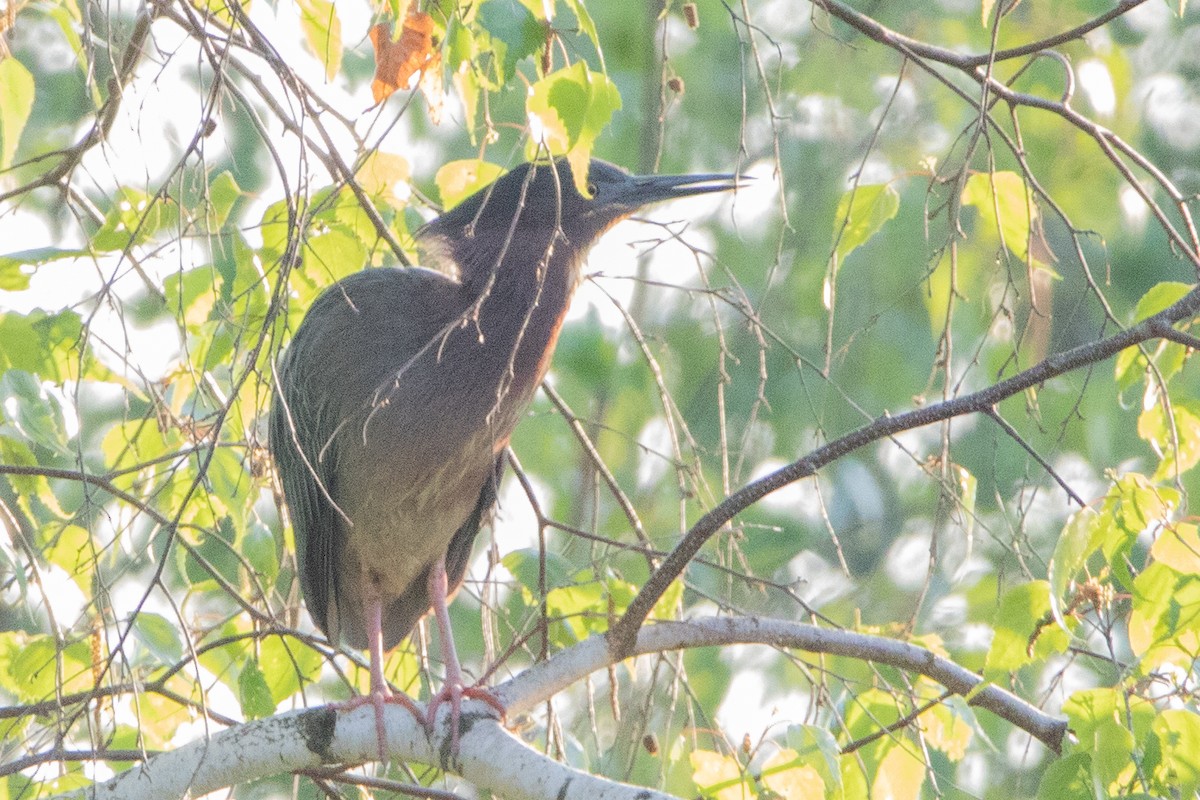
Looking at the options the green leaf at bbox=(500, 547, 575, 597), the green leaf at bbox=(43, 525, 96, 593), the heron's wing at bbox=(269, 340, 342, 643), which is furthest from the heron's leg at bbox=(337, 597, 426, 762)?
the green leaf at bbox=(43, 525, 96, 593)

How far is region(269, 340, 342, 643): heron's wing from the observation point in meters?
3.81

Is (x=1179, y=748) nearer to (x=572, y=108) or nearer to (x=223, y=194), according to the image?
(x=572, y=108)

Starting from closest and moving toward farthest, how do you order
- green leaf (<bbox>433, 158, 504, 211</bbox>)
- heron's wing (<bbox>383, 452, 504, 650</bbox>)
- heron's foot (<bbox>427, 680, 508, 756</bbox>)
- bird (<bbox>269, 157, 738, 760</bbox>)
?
heron's foot (<bbox>427, 680, 508, 756</bbox>), green leaf (<bbox>433, 158, 504, 211</bbox>), bird (<bbox>269, 157, 738, 760</bbox>), heron's wing (<bbox>383, 452, 504, 650</bbox>)

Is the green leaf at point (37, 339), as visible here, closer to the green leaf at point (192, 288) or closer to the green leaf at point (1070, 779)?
the green leaf at point (192, 288)

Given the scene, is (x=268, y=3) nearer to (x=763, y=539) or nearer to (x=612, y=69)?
(x=612, y=69)

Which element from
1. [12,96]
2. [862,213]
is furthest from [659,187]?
[12,96]

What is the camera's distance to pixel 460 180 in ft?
10.6

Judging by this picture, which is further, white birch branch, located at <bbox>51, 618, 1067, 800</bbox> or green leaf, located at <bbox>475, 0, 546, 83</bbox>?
white birch branch, located at <bbox>51, 618, 1067, 800</bbox>

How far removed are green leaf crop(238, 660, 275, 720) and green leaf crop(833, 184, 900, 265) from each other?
4.84 feet

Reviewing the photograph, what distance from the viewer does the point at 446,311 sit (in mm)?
3602

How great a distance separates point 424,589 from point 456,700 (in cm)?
138

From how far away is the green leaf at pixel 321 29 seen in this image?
257cm

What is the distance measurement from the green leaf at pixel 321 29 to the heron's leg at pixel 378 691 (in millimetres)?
1303

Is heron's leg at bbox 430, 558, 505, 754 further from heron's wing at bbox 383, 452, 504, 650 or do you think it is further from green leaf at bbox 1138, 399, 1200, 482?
green leaf at bbox 1138, 399, 1200, 482
